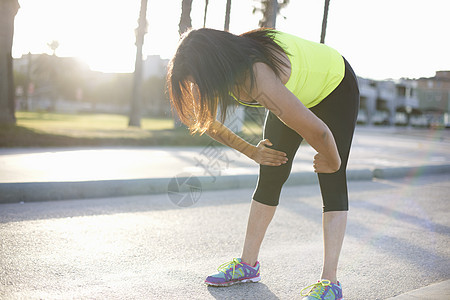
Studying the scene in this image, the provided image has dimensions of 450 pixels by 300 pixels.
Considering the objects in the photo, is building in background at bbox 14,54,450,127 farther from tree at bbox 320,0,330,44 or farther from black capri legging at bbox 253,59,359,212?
black capri legging at bbox 253,59,359,212

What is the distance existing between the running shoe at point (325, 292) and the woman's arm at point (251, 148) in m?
0.66

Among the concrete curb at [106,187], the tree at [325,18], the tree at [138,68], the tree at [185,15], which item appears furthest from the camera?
the tree at [138,68]

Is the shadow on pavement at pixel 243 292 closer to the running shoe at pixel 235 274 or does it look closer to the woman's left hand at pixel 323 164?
the running shoe at pixel 235 274

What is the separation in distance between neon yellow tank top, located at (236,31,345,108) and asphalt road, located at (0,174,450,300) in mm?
1079

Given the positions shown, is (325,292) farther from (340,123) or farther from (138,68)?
(138,68)

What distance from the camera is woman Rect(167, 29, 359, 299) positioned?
5.77 feet

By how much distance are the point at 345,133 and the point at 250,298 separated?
999mm

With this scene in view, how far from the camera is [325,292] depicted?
2078 millimetres

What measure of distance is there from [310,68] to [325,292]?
3.67 feet

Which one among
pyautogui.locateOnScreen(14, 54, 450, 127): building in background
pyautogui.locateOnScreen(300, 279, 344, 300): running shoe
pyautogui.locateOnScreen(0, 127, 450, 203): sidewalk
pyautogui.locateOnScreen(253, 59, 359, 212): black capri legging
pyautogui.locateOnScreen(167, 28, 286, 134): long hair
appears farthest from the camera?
pyautogui.locateOnScreen(14, 54, 450, 127): building in background

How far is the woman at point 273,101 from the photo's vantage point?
1758 millimetres

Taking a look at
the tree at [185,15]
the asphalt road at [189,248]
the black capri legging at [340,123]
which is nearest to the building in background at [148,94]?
the tree at [185,15]

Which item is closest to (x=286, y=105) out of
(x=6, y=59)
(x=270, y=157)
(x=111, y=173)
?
(x=270, y=157)

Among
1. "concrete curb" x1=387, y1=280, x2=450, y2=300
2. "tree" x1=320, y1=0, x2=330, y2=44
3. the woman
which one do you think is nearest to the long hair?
the woman
